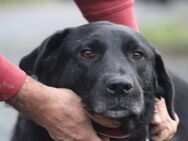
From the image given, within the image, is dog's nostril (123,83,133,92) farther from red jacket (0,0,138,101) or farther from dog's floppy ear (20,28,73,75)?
red jacket (0,0,138,101)

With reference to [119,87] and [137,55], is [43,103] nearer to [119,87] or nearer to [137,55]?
[119,87]

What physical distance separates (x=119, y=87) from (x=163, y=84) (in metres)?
0.70

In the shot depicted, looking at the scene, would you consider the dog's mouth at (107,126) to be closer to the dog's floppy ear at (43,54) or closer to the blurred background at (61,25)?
the dog's floppy ear at (43,54)

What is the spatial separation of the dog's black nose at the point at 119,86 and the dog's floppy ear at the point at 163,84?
0.58m

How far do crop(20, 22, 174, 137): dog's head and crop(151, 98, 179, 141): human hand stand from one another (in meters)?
0.06

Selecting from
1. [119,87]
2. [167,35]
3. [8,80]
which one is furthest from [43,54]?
[167,35]

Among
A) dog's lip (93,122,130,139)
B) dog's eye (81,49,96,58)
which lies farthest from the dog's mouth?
dog's eye (81,49,96,58)

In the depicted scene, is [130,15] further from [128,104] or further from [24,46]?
[24,46]

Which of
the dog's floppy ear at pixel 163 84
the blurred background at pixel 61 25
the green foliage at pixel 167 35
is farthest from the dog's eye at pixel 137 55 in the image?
the green foliage at pixel 167 35

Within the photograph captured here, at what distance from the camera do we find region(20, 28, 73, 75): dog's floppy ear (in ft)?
19.5

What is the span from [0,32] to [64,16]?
3.85 meters

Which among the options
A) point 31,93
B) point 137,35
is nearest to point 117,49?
point 137,35

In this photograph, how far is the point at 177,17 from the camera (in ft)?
70.2

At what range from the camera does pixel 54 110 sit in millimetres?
5562
